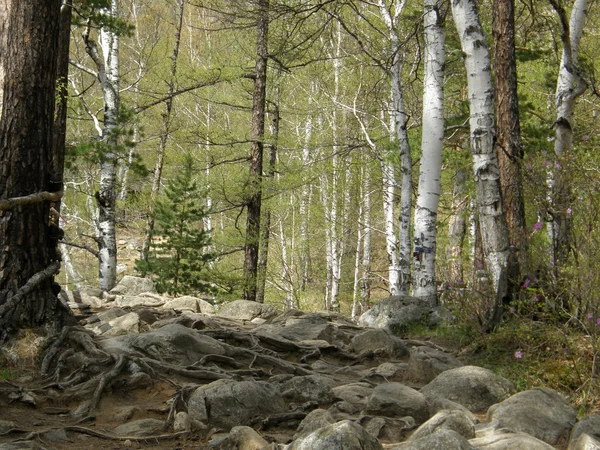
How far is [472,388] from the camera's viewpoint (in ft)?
15.9

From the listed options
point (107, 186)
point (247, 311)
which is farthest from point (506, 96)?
point (107, 186)

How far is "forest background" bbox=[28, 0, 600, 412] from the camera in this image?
219 inches

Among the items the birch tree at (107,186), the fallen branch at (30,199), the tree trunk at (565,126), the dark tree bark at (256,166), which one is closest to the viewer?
the fallen branch at (30,199)

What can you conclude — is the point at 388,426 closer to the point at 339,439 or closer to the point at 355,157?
the point at 339,439

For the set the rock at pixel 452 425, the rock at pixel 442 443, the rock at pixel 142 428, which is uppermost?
the rock at pixel 442 443

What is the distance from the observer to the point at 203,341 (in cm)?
598

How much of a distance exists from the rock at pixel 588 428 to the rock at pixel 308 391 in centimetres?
183

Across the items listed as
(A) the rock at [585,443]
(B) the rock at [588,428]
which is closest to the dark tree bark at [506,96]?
(B) the rock at [588,428]

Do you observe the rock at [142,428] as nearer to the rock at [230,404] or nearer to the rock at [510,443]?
the rock at [230,404]

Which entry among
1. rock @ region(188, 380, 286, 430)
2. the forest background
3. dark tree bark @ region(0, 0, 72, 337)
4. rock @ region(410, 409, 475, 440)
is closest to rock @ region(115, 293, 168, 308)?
the forest background

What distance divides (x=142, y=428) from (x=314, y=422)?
46.3 inches

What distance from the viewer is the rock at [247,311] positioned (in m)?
8.86

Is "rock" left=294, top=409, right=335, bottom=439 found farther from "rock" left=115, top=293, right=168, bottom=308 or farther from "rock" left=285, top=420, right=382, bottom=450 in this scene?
"rock" left=115, top=293, right=168, bottom=308

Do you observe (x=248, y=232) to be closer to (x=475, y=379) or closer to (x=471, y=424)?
(x=475, y=379)
